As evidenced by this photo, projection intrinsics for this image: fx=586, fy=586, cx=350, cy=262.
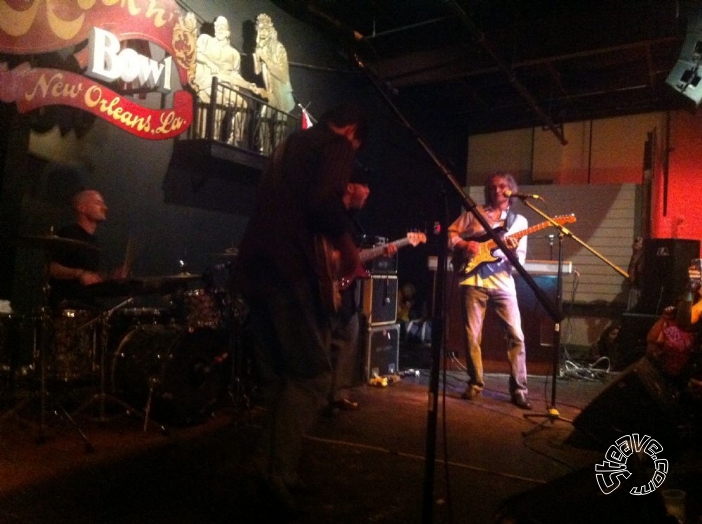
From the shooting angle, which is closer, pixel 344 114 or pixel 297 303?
pixel 297 303

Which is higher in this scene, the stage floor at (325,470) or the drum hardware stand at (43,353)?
the drum hardware stand at (43,353)

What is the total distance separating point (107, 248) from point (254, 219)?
3.28 metres

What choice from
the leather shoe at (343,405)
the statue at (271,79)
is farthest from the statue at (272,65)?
the leather shoe at (343,405)

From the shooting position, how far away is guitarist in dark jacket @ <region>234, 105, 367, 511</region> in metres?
2.34

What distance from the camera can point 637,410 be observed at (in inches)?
126

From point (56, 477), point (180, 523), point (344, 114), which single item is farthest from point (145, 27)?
point (180, 523)

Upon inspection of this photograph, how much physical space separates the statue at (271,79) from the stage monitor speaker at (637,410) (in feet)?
15.0

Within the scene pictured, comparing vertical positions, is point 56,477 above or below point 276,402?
below

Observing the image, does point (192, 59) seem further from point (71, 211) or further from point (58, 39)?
point (71, 211)

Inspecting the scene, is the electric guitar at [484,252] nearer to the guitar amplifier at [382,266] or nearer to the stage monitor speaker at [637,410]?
the guitar amplifier at [382,266]

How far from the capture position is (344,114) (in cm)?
250

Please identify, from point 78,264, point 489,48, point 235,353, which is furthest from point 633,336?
point 78,264

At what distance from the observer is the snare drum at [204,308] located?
13.9ft

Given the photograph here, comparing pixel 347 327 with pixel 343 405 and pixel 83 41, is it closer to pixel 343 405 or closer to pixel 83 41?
pixel 343 405
